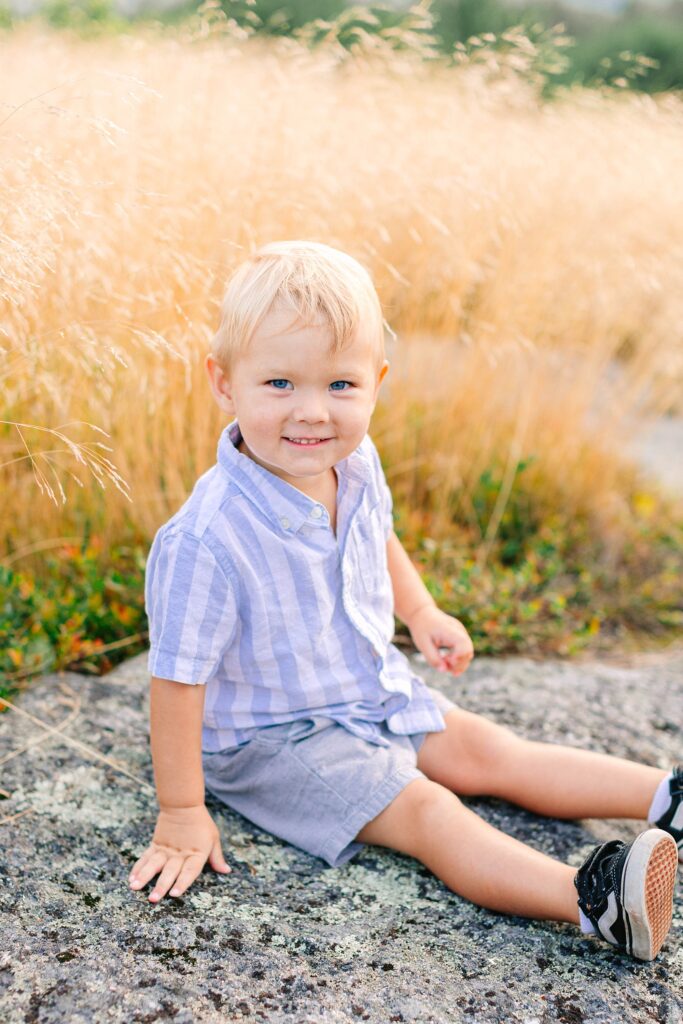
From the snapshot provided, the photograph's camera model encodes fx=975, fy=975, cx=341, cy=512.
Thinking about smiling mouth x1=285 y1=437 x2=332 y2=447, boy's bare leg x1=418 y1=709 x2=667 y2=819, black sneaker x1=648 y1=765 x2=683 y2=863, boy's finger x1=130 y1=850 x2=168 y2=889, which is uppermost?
smiling mouth x1=285 y1=437 x2=332 y2=447

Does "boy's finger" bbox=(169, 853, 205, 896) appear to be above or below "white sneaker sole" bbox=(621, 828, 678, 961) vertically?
below

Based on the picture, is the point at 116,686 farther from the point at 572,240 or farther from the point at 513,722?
the point at 572,240

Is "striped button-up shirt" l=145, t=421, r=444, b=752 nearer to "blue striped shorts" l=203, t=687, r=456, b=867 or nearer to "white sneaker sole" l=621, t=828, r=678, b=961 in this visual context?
"blue striped shorts" l=203, t=687, r=456, b=867

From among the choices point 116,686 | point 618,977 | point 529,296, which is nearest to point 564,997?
point 618,977

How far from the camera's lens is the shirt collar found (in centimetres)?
176

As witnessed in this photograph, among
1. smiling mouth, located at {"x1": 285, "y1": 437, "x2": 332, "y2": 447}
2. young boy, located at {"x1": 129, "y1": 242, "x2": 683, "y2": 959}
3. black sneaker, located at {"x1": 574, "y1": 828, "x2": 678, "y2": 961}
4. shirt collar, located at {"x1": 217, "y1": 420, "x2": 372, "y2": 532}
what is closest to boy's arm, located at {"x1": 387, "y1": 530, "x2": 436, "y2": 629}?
young boy, located at {"x1": 129, "y1": 242, "x2": 683, "y2": 959}

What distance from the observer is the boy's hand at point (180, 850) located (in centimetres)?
166

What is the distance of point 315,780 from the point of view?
5.92 feet

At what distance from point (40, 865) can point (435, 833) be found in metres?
0.69

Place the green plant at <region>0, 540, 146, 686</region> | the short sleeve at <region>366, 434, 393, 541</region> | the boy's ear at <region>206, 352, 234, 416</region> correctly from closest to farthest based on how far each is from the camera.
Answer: the boy's ear at <region>206, 352, 234, 416</region> → the short sleeve at <region>366, 434, 393, 541</region> → the green plant at <region>0, 540, 146, 686</region>

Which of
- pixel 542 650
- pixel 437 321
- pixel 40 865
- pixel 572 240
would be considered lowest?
pixel 542 650

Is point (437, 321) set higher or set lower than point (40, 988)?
higher

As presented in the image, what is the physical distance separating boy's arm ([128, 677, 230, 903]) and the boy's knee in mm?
293

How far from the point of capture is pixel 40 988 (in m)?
1.39
